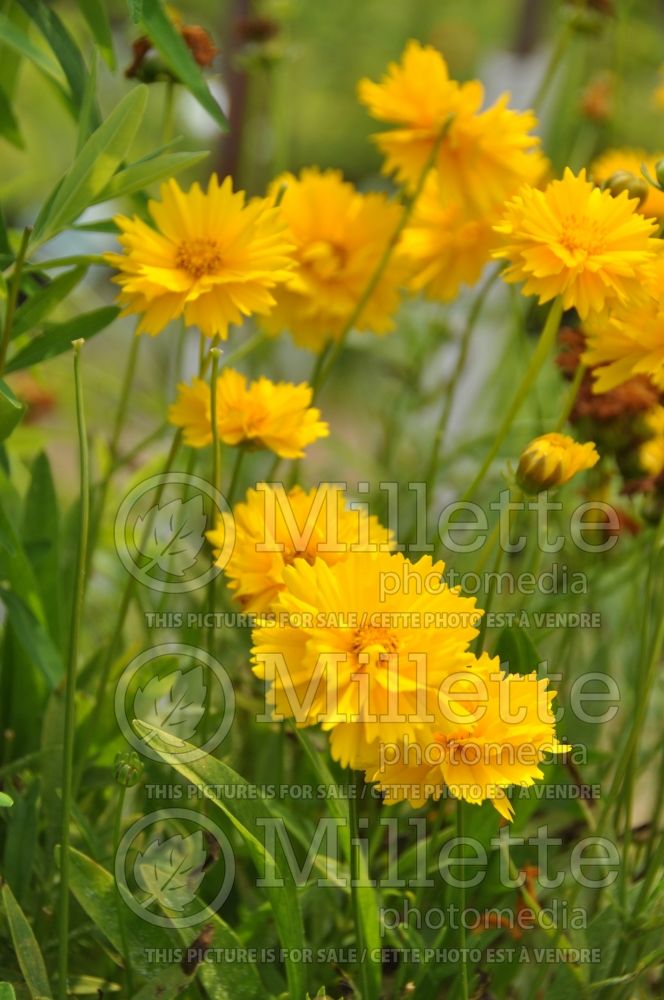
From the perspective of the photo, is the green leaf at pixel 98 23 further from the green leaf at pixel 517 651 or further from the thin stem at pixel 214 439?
the green leaf at pixel 517 651

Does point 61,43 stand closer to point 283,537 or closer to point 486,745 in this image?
point 283,537

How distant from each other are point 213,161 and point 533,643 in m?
2.91

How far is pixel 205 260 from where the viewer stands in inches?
19.7

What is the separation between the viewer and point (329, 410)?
264 cm

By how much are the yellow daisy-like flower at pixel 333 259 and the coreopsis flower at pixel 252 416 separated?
13cm

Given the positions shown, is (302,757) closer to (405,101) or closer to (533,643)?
(533,643)

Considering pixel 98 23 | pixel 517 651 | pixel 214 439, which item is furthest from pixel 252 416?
pixel 98 23

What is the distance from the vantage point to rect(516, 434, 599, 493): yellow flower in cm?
46

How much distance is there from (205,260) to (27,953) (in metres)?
0.29

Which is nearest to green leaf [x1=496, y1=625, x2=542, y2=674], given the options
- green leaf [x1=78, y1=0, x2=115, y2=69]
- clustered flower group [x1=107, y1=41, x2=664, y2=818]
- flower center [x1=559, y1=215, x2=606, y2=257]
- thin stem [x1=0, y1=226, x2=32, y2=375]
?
clustered flower group [x1=107, y1=41, x2=664, y2=818]

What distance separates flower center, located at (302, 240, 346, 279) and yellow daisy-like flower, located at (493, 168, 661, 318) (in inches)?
7.5

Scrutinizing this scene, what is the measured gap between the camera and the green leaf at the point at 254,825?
0.44 meters

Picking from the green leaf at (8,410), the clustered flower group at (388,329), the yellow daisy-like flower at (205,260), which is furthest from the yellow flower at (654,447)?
the green leaf at (8,410)

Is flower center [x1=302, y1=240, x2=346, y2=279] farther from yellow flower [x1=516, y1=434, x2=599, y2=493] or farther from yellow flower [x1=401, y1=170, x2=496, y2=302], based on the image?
yellow flower [x1=516, y1=434, x2=599, y2=493]
